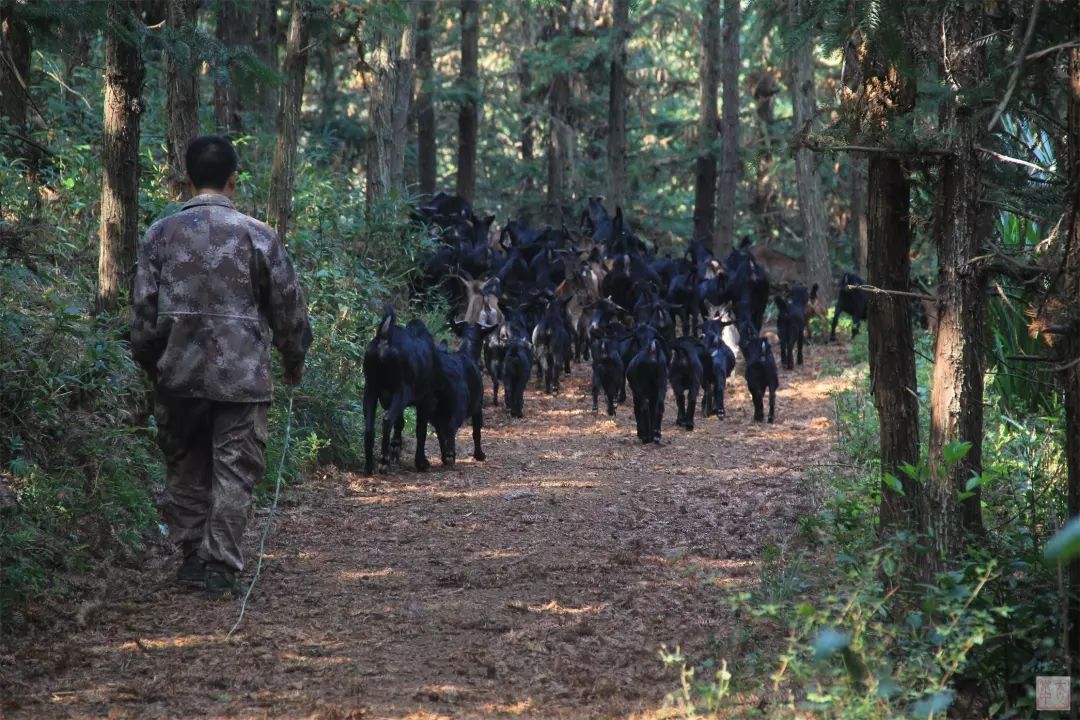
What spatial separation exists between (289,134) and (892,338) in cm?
900

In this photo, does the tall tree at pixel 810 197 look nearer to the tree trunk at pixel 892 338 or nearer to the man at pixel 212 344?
the tree trunk at pixel 892 338

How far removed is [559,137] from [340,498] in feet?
73.0

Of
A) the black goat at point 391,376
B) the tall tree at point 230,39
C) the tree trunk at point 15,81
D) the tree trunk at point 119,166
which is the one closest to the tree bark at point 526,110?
the tall tree at point 230,39

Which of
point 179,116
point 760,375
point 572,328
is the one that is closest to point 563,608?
point 179,116

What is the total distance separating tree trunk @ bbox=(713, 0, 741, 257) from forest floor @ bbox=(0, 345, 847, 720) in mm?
17372

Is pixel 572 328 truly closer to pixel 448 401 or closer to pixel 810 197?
pixel 448 401

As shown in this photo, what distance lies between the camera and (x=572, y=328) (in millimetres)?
19109

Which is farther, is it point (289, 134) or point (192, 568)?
point (289, 134)

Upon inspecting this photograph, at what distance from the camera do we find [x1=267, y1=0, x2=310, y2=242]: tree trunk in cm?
1331

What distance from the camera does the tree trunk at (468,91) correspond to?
2738 cm

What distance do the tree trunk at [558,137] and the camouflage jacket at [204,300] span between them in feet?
79.9

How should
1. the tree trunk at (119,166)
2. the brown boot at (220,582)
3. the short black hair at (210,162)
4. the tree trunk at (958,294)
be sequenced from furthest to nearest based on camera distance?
the tree trunk at (119,166), the short black hair at (210,162), the brown boot at (220,582), the tree trunk at (958,294)

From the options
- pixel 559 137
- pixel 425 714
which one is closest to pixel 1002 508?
pixel 425 714

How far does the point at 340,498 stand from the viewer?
10008mm
